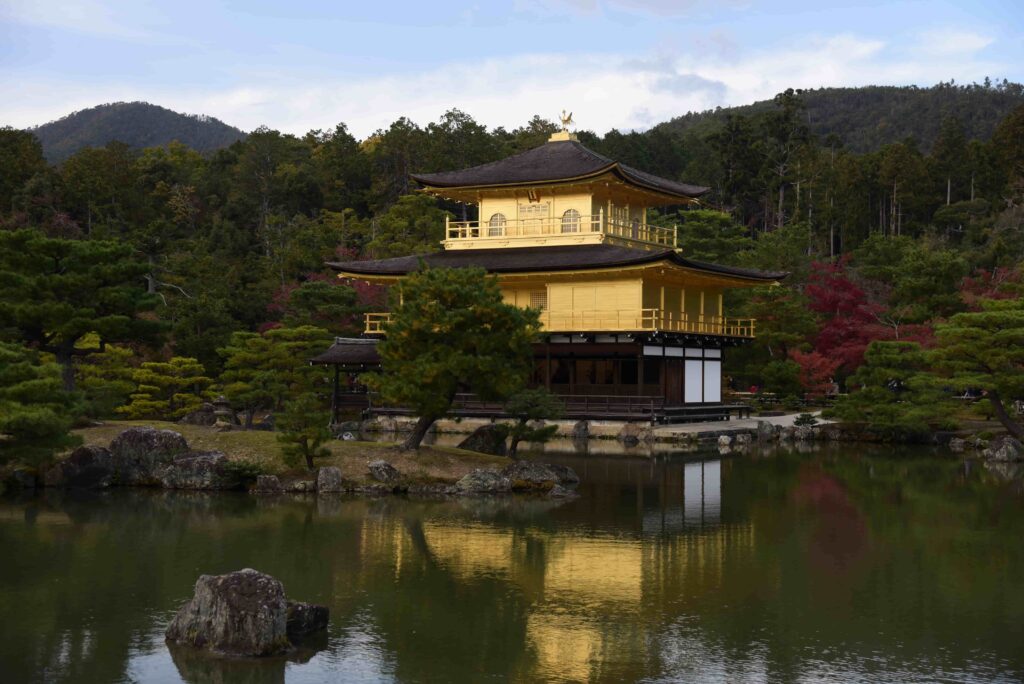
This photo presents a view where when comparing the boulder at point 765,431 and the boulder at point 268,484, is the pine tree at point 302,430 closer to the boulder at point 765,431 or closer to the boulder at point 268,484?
the boulder at point 268,484

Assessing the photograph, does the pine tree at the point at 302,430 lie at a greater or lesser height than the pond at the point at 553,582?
greater

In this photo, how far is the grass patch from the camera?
2492 cm

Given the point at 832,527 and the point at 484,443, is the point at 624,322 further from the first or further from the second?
the point at 832,527

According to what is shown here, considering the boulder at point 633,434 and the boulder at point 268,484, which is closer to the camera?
the boulder at point 268,484

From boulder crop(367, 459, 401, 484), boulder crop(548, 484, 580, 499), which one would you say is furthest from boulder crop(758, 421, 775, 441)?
boulder crop(367, 459, 401, 484)

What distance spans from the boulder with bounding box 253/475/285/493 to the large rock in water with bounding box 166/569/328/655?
11641 mm

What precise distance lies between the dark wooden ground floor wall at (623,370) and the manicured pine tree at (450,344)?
16754 mm

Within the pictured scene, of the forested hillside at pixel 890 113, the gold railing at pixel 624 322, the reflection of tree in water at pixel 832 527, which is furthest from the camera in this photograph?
the forested hillside at pixel 890 113

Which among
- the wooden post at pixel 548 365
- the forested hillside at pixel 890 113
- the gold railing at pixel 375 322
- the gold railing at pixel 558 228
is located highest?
the forested hillside at pixel 890 113

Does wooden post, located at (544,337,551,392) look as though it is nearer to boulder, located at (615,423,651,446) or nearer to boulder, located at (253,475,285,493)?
boulder, located at (615,423,651,446)

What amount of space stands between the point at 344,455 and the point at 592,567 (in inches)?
413

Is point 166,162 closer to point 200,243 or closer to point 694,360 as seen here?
point 200,243

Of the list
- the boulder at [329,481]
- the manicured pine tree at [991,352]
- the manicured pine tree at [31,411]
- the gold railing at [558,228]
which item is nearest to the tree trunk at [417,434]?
the boulder at [329,481]

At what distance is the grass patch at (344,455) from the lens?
81.8 ft
